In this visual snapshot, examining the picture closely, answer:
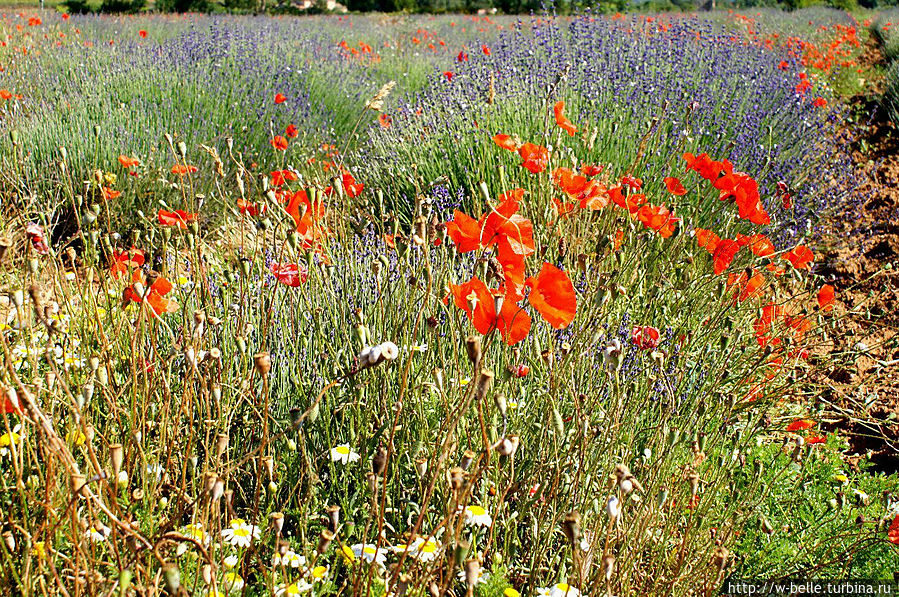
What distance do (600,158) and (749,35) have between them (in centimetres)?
933

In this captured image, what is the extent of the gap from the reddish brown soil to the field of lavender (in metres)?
0.10

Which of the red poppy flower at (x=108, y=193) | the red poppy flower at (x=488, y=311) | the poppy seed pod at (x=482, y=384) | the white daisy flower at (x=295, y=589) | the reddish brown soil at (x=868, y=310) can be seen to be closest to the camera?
the poppy seed pod at (x=482, y=384)

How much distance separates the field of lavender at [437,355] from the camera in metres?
1.29

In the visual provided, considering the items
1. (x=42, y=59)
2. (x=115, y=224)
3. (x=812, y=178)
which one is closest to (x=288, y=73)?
(x=42, y=59)

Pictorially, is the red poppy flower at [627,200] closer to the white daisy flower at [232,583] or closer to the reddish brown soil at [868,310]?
the reddish brown soil at [868,310]

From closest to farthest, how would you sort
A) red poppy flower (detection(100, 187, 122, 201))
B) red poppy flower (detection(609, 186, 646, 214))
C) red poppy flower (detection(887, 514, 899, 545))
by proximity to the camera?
1. red poppy flower (detection(887, 514, 899, 545))
2. red poppy flower (detection(100, 187, 122, 201))
3. red poppy flower (detection(609, 186, 646, 214))

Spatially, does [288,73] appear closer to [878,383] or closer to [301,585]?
[878,383]

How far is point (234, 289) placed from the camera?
93.4 inches

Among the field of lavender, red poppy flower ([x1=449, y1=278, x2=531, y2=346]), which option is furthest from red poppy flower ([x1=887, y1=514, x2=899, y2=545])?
red poppy flower ([x1=449, y1=278, x2=531, y2=346])

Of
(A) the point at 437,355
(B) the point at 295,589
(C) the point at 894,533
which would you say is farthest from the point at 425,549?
(C) the point at 894,533

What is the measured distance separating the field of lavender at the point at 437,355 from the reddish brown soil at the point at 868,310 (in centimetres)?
10

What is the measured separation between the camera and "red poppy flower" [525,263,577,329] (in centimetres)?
136

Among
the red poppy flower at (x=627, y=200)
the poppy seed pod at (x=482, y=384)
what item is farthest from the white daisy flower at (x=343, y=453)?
the red poppy flower at (x=627, y=200)

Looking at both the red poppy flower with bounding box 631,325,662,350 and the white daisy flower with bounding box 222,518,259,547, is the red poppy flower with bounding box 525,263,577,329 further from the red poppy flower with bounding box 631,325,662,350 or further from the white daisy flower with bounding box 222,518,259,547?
the white daisy flower with bounding box 222,518,259,547
